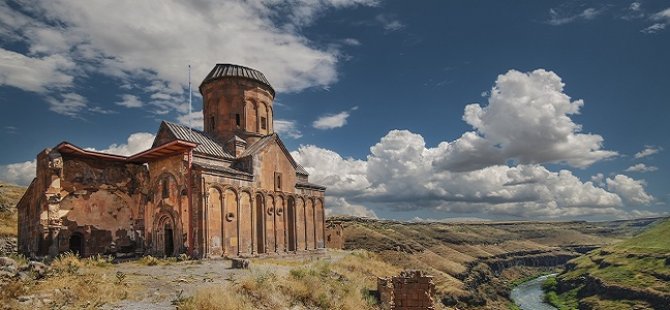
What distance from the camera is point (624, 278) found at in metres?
68.8

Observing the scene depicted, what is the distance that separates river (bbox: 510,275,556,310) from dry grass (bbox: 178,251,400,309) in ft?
191

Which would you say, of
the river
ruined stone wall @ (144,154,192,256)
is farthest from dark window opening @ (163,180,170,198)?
A: the river

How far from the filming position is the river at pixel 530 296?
6738 cm

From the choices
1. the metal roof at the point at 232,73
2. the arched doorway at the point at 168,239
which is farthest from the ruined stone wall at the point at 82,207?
the metal roof at the point at 232,73

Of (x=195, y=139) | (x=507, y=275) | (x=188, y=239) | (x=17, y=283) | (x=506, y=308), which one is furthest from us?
(x=507, y=275)

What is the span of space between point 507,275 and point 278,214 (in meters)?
86.1

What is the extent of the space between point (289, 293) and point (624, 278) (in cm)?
7602

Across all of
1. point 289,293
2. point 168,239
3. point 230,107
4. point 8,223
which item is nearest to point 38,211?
point 168,239

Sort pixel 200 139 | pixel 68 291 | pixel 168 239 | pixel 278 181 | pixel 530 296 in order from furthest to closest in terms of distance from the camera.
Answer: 1. pixel 530 296
2. pixel 278 181
3. pixel 200 139
4. pixel 168 239
5. pixel 68 291

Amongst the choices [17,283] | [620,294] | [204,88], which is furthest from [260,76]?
[620,294]

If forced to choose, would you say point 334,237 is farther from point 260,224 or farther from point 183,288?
point 183,288

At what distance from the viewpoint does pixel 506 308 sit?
57938 mm

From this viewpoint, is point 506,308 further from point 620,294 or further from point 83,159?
point 83,159

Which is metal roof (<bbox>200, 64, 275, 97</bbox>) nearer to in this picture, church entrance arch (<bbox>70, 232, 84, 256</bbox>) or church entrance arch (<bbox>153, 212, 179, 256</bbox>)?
church entrance arch (<bbox>153, 212, 179, 256</bbox>)
